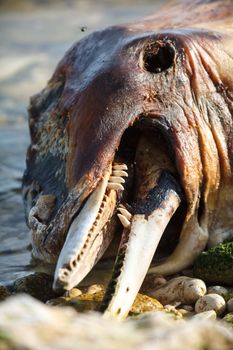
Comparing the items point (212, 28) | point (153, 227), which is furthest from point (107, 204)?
point (212, 28)

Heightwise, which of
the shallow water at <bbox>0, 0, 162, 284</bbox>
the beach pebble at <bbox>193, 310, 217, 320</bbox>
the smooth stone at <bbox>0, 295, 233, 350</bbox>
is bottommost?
the shallow water at <bbox>0, 0, 162, 284</bbox>

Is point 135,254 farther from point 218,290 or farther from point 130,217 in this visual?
point 218,290

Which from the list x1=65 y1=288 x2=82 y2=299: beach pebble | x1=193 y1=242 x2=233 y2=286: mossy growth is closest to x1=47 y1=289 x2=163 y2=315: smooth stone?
x1=65 y1=288 x2=82 y2=299: beach pebble

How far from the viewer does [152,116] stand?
5.14 meters

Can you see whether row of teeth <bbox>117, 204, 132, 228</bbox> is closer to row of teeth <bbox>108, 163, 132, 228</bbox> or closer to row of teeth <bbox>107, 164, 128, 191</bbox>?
row of teeth <bbox>108, 163, 132, 228</bbox>

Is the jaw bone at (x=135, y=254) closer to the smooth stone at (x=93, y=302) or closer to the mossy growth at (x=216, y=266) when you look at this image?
the smooth stone at (x=93, y=302)

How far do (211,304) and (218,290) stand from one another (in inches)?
7.8

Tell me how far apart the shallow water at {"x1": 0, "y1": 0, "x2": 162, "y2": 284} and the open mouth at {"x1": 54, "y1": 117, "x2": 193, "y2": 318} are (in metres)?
0.88

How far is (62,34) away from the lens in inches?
513

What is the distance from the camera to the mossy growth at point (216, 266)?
508cm

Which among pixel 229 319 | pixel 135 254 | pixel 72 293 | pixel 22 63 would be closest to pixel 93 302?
pixel 72 293

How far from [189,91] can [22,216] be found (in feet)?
5.89

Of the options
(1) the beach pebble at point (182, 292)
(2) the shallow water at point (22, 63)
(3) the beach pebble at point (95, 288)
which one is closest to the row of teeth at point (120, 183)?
(3) the beach pebble at point (95, 288)

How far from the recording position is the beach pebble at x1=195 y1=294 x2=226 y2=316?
4.78m
